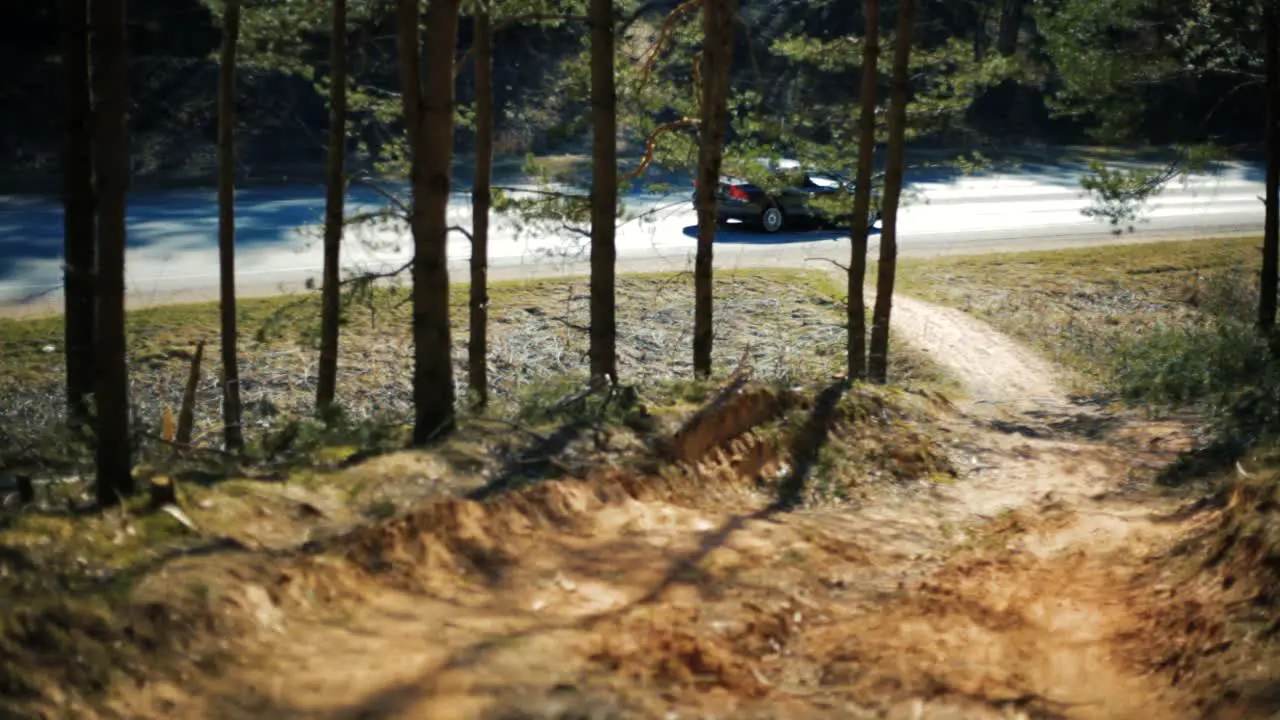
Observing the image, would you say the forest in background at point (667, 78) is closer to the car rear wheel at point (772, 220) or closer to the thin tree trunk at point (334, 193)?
the thin tree trunk at point (334, 193)

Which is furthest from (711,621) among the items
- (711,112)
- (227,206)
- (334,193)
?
(227,206)

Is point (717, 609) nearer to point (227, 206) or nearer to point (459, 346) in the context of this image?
point (227, 206)

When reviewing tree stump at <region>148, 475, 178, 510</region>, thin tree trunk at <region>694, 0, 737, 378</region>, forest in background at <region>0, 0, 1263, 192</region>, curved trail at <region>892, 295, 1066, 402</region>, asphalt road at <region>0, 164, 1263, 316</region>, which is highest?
forest in background at <region>0, 0, 1263, 192</region>

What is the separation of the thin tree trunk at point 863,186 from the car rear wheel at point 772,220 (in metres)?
10.5

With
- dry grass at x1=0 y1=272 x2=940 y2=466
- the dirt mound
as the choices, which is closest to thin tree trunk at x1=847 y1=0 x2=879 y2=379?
dry grass at x1=0 y1=272 x2=940 y2=466

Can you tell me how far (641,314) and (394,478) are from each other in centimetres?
1495

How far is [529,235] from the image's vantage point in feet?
52.6

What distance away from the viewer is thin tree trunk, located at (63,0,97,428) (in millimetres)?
10784

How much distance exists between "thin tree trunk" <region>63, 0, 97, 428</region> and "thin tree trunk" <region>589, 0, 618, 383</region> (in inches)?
181

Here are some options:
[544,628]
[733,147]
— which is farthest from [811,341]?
[544,628]

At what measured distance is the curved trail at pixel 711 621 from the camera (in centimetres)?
595

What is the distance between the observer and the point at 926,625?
7820 millimetres

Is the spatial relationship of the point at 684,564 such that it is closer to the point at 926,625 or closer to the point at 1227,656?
the point at 926,625

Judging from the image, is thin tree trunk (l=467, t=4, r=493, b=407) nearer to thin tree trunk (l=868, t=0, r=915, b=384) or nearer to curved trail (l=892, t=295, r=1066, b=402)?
thin tree trunk (l=868, t=0, r=915, b=384)
